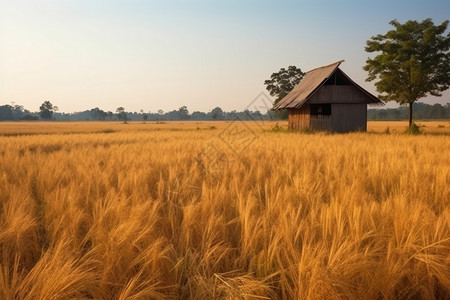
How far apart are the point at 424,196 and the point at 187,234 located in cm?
257

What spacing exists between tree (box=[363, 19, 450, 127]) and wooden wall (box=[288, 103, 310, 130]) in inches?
303

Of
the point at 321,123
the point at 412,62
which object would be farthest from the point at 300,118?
the point at 412,62

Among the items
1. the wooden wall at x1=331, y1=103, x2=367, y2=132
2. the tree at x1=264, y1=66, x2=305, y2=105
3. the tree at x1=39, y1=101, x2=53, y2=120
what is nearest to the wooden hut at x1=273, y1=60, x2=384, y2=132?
the wooden wall at x1=331, y1=103, x2=367, y2=132

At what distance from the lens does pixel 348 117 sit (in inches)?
923

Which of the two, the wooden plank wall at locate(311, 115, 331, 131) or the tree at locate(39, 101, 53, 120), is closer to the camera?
the wooden plank wall at locate(311, 115, 331, 131)

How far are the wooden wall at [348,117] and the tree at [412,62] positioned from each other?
4310 mm

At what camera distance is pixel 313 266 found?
1.27 meters

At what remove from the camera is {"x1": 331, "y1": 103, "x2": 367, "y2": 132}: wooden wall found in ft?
75.9

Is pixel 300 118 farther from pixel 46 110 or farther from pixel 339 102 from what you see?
pixel 46 110

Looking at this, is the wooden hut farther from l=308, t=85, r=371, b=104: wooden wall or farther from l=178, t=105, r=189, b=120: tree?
l=178, t=105, r=189, b=120: tree

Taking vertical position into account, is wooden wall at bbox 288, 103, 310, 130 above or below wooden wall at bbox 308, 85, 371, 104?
below

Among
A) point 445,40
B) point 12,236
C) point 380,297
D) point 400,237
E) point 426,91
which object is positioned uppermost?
point 445,40

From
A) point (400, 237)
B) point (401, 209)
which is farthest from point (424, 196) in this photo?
point (400, 237)

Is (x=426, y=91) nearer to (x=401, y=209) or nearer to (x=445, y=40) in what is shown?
(x=445, y=40)
